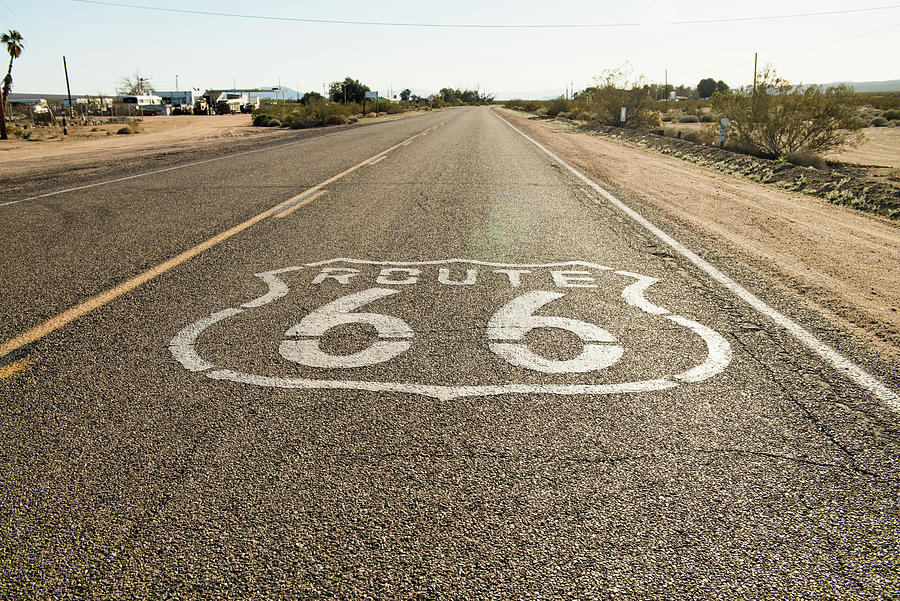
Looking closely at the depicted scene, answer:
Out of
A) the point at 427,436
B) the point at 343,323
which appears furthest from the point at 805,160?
the point at 427,436

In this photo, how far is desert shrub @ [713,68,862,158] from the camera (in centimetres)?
1608

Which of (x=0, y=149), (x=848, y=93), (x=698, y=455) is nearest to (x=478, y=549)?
(x=698, y=455)

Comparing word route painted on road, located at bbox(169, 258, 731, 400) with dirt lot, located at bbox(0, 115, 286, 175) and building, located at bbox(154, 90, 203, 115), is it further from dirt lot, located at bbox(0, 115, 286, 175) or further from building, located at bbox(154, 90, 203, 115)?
building, located at bbox(154, 90, 203, 115)

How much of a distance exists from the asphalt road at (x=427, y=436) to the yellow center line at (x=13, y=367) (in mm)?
19

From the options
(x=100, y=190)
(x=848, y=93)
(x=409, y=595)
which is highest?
(x=848, y=93)

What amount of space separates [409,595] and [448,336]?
2266mm

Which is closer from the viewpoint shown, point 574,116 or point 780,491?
point 780,491

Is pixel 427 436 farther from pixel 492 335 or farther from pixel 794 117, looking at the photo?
pixel 794 117

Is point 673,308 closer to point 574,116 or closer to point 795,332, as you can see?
point 795,332

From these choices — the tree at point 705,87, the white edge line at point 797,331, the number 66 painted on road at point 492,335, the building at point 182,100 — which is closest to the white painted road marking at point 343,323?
the number 66 painted on road at point 492,335

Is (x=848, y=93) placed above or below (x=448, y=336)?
above

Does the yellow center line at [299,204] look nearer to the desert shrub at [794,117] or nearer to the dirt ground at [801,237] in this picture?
the dirt ground at [801,237]

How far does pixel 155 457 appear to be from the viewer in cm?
271

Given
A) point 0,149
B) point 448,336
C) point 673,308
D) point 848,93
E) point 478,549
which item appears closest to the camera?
point 478,549
